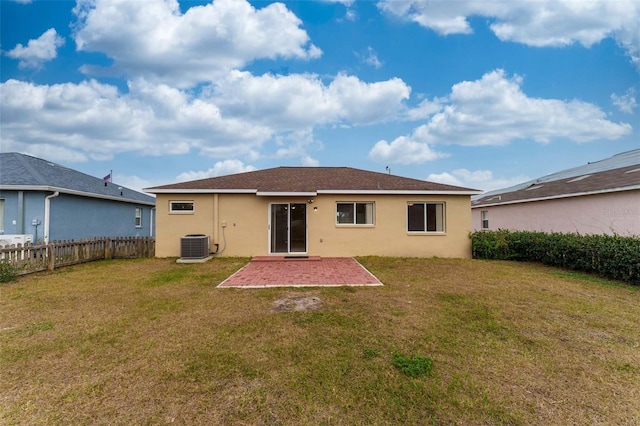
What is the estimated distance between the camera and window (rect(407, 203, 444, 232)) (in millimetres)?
11680

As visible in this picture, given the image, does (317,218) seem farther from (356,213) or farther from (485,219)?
(485,219)

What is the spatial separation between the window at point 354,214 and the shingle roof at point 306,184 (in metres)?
0.74

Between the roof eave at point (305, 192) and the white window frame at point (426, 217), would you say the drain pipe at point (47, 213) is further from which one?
the white window frame at point (426, 217)

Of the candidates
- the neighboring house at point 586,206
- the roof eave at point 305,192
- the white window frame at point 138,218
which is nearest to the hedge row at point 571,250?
the neighboring house at point 586,206

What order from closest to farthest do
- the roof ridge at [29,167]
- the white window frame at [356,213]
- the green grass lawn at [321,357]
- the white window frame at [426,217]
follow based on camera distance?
the green grass lawn at [321,357], the white window frame at [356,213], the white window frame at [426,217], the roof ridge at [29,167]

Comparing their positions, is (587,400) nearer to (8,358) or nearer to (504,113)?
(8,358)

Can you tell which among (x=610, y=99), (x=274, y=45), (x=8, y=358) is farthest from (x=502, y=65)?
(x=8, y=358)

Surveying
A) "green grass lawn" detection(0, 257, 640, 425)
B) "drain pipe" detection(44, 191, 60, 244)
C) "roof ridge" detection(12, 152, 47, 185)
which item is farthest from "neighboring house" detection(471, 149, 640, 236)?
"roof ridge" detection(12, 152, 47, 185)

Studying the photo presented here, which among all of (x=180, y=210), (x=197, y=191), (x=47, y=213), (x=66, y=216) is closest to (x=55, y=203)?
(x=47, y=213)

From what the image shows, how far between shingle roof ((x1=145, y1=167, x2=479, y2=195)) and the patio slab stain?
273 cm

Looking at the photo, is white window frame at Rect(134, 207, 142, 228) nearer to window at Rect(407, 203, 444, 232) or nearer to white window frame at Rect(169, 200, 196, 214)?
white window frame at Rect(169, 200, 196, 214)

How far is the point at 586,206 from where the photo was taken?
11.7m

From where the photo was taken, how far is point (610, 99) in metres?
14.3

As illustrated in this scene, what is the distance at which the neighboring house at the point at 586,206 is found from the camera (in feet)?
33.5
